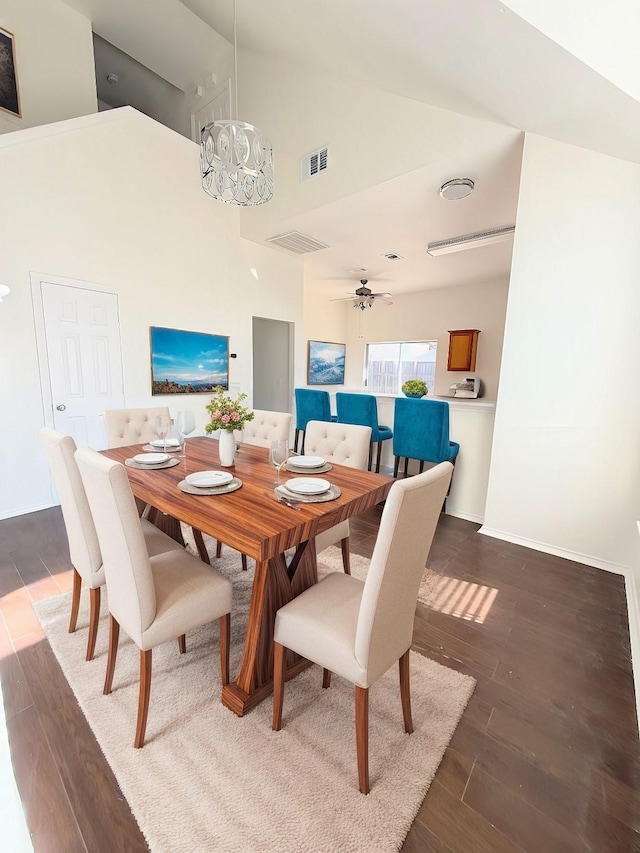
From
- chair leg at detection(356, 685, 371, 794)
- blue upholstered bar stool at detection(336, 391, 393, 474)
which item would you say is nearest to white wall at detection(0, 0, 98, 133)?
blue upholstered bar stool at detection(336, 391, 393, 474)

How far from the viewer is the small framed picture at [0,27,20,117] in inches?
139

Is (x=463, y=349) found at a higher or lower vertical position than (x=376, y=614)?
higher

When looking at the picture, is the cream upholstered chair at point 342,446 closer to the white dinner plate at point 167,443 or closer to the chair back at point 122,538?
the white dinner plate at point 167,443

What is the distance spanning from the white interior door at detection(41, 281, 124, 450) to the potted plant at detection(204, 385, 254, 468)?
8.23 feet

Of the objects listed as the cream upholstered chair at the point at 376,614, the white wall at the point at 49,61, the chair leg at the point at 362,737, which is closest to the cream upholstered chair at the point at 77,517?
the cream upholstered chair at the point at 376,614

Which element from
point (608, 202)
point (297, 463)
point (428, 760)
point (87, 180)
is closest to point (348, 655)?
point (428, 760)

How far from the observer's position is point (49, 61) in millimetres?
3762

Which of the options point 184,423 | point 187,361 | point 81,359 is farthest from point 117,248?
point 184,423

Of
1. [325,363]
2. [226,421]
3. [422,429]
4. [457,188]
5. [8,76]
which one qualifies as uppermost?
[8,76]

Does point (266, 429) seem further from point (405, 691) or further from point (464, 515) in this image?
point (464, 515)

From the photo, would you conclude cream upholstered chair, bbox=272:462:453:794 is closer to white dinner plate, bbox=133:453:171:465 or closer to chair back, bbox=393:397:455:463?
white dinner plate, bbox=133:453:171:465

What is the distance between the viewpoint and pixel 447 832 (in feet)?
3.55

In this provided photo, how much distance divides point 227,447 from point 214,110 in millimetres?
5328

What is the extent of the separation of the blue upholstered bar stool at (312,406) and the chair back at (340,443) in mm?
1958
